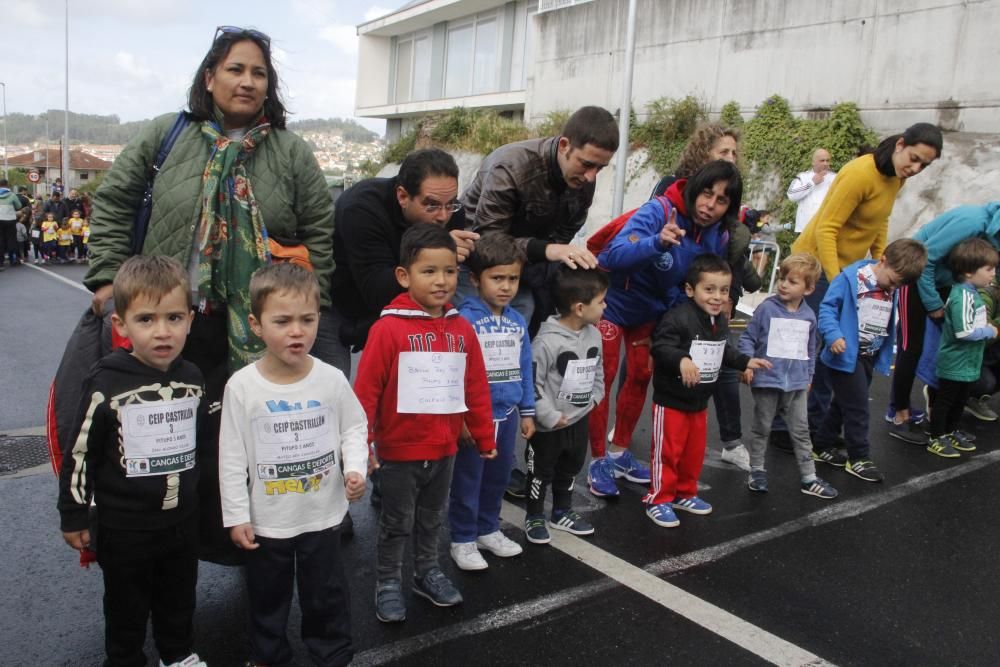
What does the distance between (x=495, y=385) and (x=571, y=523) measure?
0.95 metres

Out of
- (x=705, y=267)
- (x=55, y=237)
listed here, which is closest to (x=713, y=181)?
(x=705, y=267)

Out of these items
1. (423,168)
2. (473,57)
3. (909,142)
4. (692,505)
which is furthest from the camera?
(473,57)

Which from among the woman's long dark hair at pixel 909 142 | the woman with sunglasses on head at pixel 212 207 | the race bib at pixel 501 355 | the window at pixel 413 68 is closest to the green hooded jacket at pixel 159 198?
the woman with sunglasses on head at pixel 212 207

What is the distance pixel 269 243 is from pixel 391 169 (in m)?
24.0

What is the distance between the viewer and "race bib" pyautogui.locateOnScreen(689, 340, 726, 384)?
13.2 feet

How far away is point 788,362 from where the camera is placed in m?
4.57

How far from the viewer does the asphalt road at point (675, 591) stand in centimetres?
283

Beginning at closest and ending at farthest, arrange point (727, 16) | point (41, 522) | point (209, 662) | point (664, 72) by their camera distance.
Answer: point (209, 662), point (41, 522), point (727, 16), point (664, 72)

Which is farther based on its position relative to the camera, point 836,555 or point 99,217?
point 836,555

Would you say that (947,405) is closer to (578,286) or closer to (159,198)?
(578,286)

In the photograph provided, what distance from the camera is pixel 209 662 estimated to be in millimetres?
2684

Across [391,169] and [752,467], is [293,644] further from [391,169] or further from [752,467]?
[391,169]

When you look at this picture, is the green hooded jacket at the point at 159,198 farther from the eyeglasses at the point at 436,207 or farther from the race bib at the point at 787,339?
the race bib at the point at 787,339

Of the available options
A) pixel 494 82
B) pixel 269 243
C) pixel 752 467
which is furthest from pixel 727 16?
pixel 269 243
